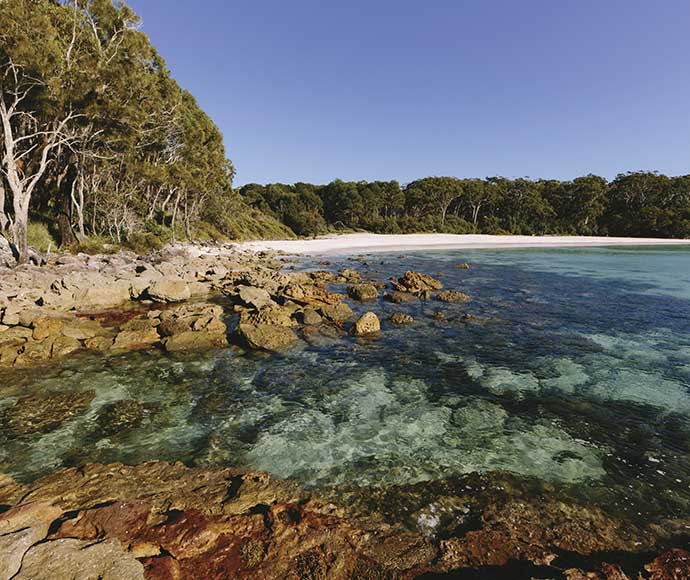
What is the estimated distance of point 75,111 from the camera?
19.2 metres

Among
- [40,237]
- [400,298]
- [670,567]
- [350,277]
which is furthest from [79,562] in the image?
[40,237]

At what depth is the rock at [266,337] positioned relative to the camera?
10797mm

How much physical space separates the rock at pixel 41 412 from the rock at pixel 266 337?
409 centimetres

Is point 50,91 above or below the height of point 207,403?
above

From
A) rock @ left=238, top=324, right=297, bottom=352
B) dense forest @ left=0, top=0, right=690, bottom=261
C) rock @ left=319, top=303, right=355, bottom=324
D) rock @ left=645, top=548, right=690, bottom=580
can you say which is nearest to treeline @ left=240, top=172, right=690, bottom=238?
dense forest @ left=0, top=0, right=690, bottom=261

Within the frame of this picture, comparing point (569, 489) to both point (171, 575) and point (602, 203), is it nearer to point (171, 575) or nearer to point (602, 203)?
point (171, 575)

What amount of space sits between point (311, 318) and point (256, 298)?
3.21 m

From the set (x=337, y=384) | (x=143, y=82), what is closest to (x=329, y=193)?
(x=143, y=82)

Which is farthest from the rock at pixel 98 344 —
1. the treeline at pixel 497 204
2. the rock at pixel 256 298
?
the treeline at pixel 497 204

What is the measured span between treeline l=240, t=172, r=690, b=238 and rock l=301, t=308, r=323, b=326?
67199 mm

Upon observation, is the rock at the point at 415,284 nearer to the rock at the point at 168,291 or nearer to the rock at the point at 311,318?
the rock at the point at 311,318

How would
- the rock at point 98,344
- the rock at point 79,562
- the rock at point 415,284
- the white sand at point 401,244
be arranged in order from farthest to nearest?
the white sand at point 401,244 < the rock at point 415,284 < the rock at point 98,344 < the rock at point 79,562

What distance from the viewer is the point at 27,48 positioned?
50.5 feet

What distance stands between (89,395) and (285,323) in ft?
20.1
